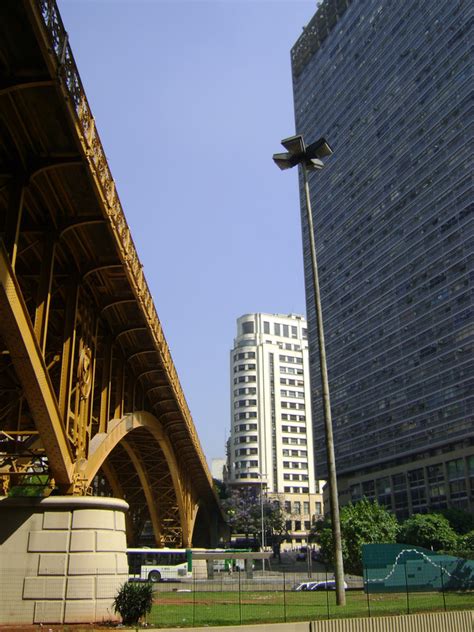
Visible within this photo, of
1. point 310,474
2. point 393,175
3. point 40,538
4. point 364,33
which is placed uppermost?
point 364,33

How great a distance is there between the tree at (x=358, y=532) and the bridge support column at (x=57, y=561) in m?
29.6

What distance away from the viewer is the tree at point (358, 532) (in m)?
43.5

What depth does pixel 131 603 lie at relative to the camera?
16984 millimetres

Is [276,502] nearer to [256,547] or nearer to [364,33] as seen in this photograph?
[256,547]

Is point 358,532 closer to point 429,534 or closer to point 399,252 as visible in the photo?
point 429,534

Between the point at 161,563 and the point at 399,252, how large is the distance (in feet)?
179

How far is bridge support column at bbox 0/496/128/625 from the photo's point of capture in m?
16.1

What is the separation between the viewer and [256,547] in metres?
98.6

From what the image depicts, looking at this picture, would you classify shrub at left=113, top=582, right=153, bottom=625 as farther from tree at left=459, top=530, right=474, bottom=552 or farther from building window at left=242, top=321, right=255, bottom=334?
building window at left=242, top=321, right=255, bottom=334

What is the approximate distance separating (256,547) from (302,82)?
90499mm

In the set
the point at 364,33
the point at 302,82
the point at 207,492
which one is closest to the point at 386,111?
the point at 364,33

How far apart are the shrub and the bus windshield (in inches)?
1680

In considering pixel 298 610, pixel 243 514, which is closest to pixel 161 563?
pixel 298 610

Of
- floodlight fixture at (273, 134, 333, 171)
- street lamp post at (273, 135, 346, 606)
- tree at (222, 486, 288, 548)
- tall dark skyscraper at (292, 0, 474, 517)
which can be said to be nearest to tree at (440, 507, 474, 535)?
tall dark skyscraper at (292, 0, 474, 517)
